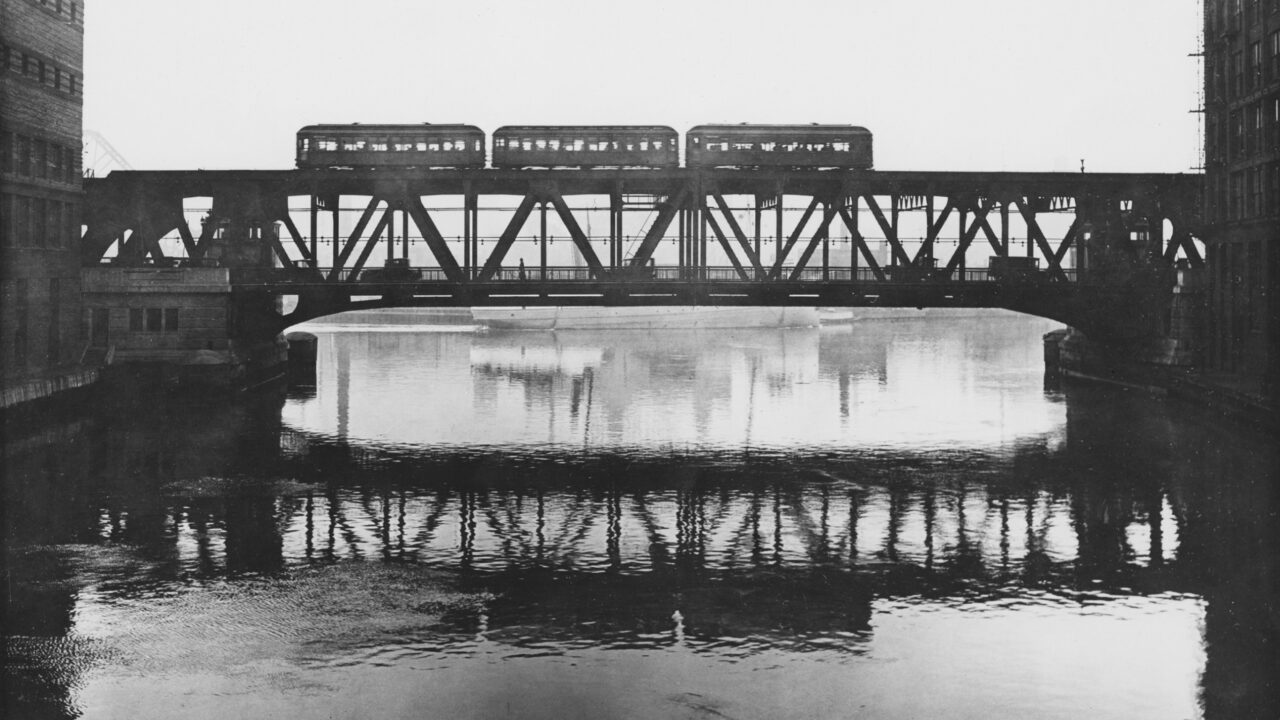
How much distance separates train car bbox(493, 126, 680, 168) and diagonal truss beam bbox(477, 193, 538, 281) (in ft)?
12.9

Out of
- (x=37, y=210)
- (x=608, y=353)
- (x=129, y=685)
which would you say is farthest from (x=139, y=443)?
(x=608, y=353)

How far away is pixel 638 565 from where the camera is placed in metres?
31.3

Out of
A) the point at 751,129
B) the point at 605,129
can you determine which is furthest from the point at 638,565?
the point at 605,129

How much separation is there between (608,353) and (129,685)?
92.5 metres

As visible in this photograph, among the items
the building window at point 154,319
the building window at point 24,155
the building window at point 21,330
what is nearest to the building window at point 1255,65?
the building window at point 154,319

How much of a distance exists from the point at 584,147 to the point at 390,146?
11873 millimetres

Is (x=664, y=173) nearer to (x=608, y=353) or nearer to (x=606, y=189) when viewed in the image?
(x=606, y=189)

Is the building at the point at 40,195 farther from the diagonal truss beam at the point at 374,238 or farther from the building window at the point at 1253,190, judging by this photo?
the building window at the point at 1253,190

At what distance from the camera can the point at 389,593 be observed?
93.6 ft

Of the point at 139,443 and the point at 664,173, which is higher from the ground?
the point at 664,173

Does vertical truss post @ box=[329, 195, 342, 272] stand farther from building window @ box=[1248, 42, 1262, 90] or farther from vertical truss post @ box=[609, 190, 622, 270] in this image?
building window @ box=[1248, 42, 1262, 90]

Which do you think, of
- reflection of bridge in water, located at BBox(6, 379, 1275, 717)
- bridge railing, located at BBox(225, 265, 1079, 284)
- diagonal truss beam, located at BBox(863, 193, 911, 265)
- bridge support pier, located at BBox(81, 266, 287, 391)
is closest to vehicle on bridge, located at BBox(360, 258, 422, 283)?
bridge railing, located at BBox(225, 265, 1079, 284)

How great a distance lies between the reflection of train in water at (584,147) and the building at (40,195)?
13.7 meters

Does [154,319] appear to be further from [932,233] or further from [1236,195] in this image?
[1236,195]
